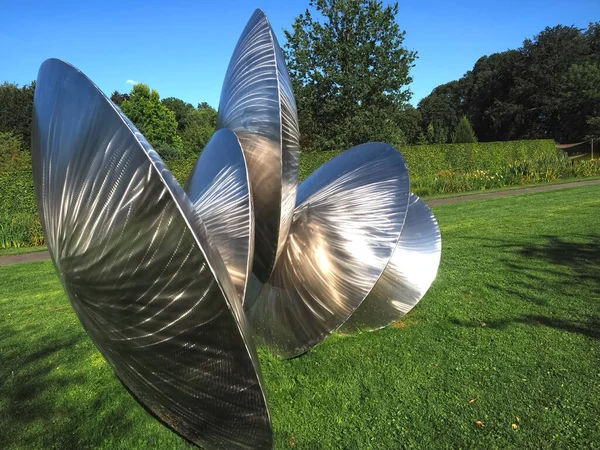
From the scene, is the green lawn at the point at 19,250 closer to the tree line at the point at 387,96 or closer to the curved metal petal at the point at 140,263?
the tree line at the point at 387,96

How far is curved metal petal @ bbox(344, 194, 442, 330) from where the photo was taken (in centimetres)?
478

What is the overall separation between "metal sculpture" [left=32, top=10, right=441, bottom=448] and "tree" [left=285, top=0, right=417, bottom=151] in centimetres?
2059

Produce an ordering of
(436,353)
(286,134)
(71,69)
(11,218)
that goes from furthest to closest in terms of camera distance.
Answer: (11,218)
(436,353)
(286,134)
(71,69)

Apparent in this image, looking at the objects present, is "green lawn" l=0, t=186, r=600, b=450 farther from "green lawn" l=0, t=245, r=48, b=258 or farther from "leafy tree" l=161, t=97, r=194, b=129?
"leafy tree" l=161, t=97, r=194, b=129

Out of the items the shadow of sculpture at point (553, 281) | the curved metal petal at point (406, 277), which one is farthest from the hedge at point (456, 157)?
the curved metal petal at point (406, 277)

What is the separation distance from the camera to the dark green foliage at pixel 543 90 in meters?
49.1

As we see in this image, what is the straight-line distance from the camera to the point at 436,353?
4520mm

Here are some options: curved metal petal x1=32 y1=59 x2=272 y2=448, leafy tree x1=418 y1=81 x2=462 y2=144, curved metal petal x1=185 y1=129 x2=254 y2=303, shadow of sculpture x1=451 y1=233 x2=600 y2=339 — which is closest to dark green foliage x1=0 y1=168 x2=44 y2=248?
shadow of sculpture x1=451 y1=233 x2=600 y2=339

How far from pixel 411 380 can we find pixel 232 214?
7.99 ft

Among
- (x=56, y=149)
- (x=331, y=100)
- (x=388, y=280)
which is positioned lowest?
(x=388, y=280)

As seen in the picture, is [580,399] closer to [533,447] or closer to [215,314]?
[533,447]

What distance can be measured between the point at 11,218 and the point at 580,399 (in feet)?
44.6

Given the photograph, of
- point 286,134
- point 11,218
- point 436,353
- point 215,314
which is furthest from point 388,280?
point 11,218

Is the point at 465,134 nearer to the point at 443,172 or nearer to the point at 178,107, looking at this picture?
the point at 443,172
